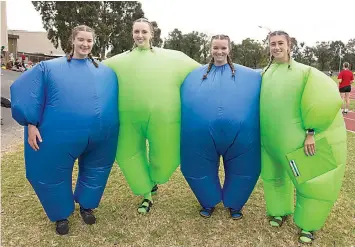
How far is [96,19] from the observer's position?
24.0m

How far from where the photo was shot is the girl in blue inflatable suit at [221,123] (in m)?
2.71

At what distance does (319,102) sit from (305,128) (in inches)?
9.3

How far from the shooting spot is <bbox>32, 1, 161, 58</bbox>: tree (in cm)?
2311

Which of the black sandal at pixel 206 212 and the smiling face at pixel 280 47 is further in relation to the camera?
the black sandal at pixel 206 212

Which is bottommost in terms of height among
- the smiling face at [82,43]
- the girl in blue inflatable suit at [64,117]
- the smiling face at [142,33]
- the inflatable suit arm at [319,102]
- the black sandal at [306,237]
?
the black sandal at [306,237]

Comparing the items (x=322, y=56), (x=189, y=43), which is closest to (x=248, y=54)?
(x=189, y=43)

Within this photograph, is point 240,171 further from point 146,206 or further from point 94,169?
point 94,169

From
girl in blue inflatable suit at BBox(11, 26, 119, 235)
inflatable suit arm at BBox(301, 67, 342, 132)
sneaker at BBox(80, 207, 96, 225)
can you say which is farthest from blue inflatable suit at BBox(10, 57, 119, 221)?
inflatable suit arm at BBox(301, 67, 342, 132)

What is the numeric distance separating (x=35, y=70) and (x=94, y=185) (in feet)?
3.69

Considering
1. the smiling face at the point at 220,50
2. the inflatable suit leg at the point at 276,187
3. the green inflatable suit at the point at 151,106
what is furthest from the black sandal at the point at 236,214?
the smiling face at the point at 220,50

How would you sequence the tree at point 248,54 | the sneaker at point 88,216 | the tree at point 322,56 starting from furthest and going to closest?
the tree at point 322,56 < the tree at point 248,54 < the sneaker at point 88,216

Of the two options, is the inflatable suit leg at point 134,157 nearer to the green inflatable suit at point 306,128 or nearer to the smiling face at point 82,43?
the smiling face at point 82,43

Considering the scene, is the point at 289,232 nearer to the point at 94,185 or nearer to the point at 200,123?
the point at 200,123

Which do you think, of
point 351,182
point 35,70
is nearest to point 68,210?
point 35,70
